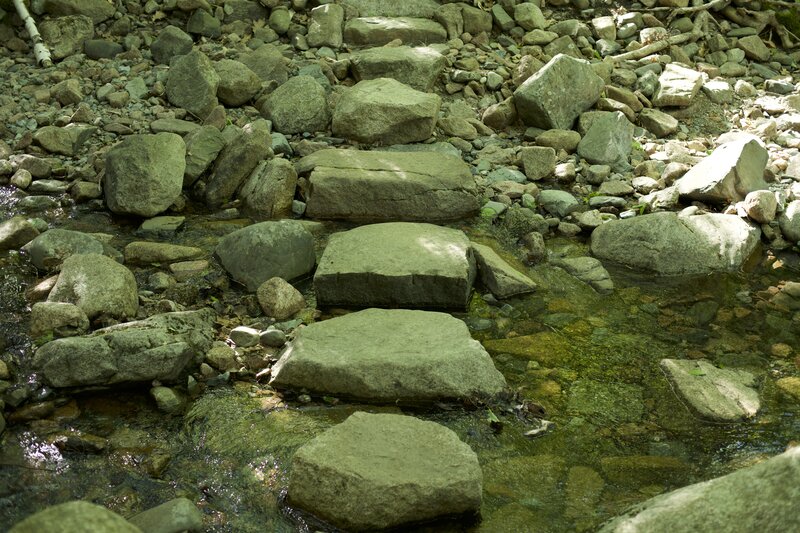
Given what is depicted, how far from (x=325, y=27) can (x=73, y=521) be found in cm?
647

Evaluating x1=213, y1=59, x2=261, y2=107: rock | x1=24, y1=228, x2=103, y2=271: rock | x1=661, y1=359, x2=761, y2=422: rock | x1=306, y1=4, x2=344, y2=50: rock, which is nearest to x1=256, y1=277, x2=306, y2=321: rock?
x1=24, y1=228, x2=103, y2=271: rock

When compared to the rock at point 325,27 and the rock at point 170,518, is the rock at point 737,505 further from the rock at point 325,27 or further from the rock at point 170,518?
the rock at point 325,27

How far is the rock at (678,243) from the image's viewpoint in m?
4.88

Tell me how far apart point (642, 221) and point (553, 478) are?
2.47 meters

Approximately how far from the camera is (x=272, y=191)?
545 centimetres

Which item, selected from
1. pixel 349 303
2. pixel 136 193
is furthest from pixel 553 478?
pixel 136 193

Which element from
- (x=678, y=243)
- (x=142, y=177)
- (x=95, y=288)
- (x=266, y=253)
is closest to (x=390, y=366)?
(x=266, y=253)

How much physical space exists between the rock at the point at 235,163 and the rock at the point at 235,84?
102 centimetres

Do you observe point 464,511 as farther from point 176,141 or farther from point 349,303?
point 176,141

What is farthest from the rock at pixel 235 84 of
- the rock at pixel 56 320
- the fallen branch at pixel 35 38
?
the rock at pixel 56 320

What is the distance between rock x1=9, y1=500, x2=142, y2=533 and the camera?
1.83 meters

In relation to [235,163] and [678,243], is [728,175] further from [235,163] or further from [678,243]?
[235,163]

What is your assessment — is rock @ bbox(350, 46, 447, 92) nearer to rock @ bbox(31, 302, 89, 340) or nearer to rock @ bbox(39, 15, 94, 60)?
rock @ bbox(39, 15, 94, 60)

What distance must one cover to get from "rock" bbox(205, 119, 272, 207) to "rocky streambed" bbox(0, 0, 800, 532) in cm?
3
